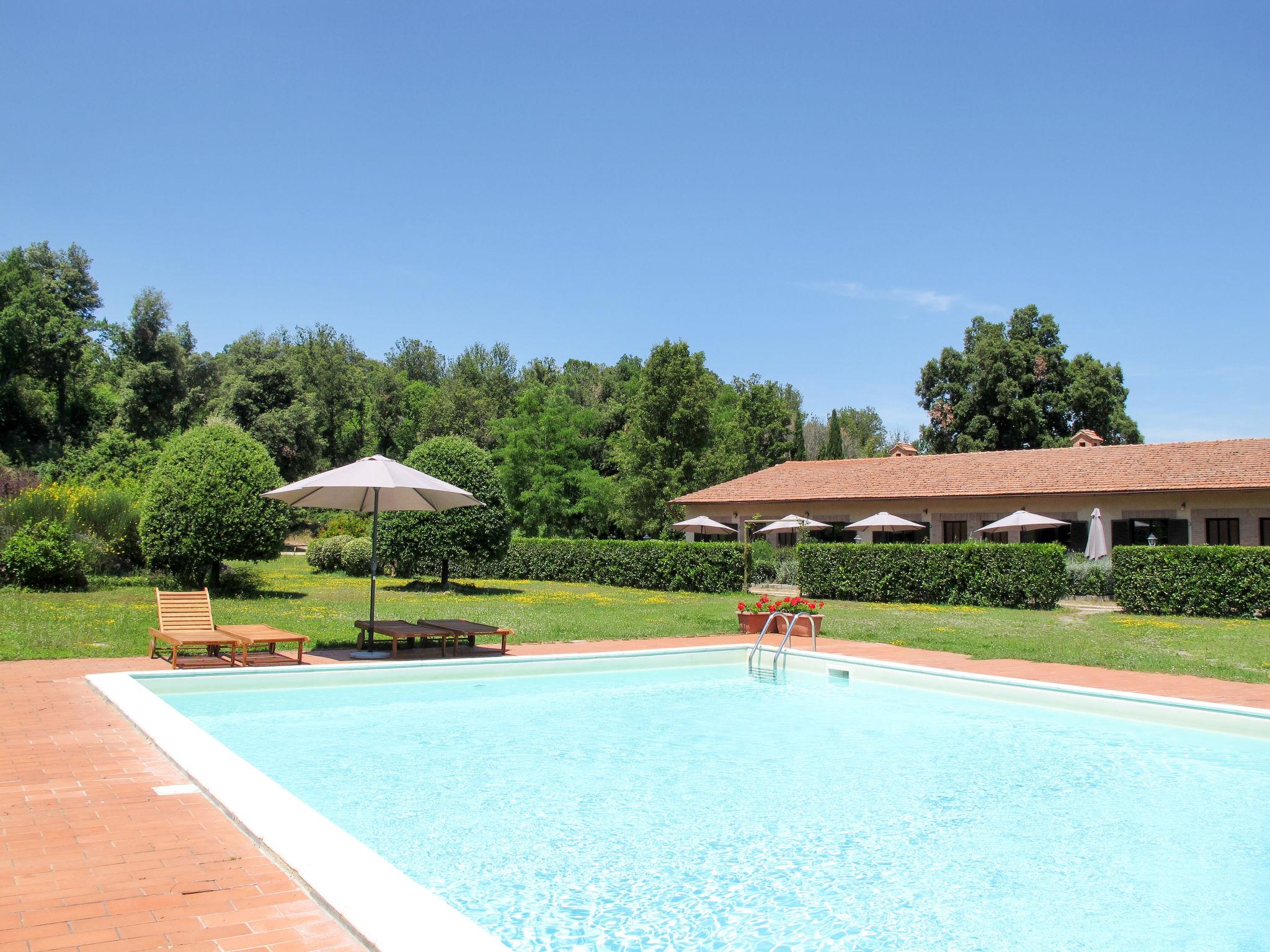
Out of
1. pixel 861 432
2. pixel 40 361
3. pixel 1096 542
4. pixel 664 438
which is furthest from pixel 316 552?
pixel 861 432

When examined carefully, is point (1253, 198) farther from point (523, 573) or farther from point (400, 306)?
point (400, 306)

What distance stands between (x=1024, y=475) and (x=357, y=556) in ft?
76.8

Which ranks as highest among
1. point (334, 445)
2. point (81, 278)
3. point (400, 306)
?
point (81, 278)

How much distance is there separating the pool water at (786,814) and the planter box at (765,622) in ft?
13.1

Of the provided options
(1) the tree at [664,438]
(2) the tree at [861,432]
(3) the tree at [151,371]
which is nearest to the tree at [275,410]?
(3) the tree at [151,371]

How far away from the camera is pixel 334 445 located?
63656 mm

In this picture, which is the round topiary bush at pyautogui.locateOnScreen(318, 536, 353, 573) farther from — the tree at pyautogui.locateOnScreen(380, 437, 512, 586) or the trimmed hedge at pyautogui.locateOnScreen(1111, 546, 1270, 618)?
the trimmed hedge at pyautogui.locateOnScreen(1111, 546, 1270, 618)

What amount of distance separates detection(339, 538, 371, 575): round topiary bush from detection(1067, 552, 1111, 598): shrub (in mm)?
21835

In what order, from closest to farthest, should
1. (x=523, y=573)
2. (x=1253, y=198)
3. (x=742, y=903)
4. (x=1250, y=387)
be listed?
(x=742, y=903), (x=1253, y=198), (x=523, y=573), (x=1250, y=387)

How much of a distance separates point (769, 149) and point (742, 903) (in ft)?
70.2

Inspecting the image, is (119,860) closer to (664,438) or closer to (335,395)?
(664,438)

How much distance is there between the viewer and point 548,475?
4606cm

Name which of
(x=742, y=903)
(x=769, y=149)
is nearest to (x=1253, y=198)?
(x=769, y=149)

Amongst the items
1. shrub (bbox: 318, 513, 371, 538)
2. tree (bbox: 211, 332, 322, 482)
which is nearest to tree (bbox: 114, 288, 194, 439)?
tree (bbox: 211, 332, 322, 482)
